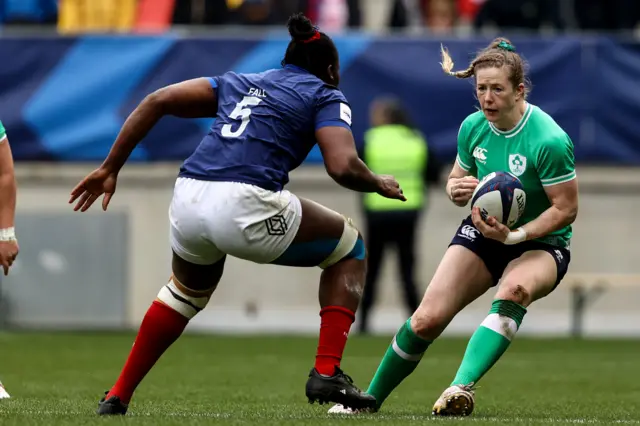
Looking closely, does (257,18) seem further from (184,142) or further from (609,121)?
(609,121)

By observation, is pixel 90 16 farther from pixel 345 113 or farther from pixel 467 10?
pixel 345 113

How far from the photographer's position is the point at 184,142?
15570 mm

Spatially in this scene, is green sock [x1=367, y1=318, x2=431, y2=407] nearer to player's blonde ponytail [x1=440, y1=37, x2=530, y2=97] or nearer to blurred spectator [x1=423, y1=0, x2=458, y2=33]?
player's blonde ponytail [x1=440, y1=37, x2=530, y2=97]

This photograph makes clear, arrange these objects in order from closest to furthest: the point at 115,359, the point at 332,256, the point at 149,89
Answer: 1. the point at 332,256
2. the point at 115,359
3. the point at 149,89

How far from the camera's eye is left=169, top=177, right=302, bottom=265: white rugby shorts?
6.26 m

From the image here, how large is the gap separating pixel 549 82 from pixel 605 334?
2.84 m

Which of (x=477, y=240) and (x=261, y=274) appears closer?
(x=477, y=240)

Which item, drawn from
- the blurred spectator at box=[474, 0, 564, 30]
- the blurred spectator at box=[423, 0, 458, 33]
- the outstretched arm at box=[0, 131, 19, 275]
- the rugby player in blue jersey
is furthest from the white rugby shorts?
the blurred spectator at box=[474, 0, 564, 30]

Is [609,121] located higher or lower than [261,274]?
higher

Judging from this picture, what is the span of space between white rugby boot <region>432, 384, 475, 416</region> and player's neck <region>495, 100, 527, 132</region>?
1.26 metres

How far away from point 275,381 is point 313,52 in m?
3.58

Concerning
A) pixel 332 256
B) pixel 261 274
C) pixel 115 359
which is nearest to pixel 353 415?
pixel 332 256

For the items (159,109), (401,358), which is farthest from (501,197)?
(159,109)

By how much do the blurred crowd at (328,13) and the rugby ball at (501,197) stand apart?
9.51 m
